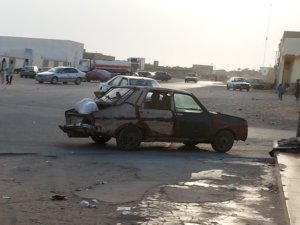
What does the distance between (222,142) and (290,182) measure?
5266 millimetres

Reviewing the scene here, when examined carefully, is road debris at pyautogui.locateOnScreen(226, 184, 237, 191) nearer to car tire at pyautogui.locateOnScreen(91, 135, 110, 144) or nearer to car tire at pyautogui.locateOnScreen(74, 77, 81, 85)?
car tire at pyautogui.locateOnScreen(91, 135, 110, 144)

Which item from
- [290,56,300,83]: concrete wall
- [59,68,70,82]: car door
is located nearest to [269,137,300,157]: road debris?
[59,68,70,82]: car door

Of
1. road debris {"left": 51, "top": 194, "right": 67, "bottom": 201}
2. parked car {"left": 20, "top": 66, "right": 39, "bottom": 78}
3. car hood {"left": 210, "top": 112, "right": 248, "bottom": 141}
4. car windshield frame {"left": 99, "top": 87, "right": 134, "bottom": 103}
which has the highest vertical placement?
car windshield frame {"left": 99, "top": 87, "right": 134, "bottom": 103}

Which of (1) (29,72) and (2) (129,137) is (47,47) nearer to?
(1) (29,72)

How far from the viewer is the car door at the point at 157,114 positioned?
12.8 m

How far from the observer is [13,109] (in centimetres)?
2089

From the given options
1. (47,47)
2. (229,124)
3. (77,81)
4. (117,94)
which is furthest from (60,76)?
(47,47)

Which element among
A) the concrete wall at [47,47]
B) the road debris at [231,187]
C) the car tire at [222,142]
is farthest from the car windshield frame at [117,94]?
the concrete wall at [47,47]

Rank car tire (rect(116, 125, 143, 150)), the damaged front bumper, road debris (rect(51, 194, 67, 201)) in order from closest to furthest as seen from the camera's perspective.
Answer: road debris (rect(51, 194, 67, 201)) → the damaged front bumper → car tire (rect(116, 125, 143, 150))

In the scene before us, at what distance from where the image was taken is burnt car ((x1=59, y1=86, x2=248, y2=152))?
Answer: 1248 centimetres

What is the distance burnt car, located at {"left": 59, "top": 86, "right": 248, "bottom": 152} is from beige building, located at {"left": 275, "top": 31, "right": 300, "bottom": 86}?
50599 millimetres

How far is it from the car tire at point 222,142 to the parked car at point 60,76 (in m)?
37.4

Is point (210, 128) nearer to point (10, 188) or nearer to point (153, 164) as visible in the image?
point (153, 164)

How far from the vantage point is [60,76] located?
50.7 m
